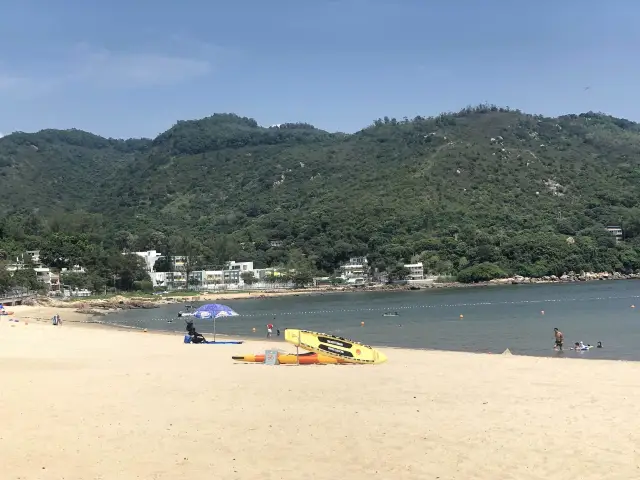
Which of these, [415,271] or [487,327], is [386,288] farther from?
[487,327]

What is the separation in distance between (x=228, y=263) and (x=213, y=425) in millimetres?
150592

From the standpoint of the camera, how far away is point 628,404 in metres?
14.7

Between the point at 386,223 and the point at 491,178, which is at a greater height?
the point at 491,178

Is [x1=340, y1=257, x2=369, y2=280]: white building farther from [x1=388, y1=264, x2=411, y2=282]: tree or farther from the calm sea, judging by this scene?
the calm sea

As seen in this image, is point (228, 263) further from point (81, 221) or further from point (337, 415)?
point (337, 415)

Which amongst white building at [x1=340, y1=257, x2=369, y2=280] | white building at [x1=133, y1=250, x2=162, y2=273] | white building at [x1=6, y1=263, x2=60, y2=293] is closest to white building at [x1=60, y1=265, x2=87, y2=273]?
white building at [x1=6, y1=263, x2=60, y2=293]

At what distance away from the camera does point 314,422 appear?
1269cm

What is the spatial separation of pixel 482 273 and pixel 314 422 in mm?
136046

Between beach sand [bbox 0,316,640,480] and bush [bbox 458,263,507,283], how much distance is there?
125 metres

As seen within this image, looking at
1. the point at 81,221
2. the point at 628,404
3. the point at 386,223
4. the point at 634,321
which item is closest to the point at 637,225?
the point at 386,223

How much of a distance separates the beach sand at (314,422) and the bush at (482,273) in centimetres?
12539

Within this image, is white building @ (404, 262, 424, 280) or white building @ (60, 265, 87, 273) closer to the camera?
white building @ (60, 265, 87, 273)

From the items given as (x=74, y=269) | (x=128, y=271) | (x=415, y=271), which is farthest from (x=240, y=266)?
(x=74, y=269)

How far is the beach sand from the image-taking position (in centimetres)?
994
